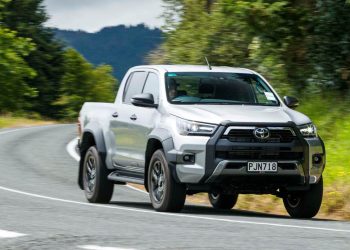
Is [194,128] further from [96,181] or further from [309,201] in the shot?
[96,181]

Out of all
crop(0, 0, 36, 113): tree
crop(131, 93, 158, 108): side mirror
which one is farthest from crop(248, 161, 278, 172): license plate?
crop(0, 0, 36, 113): tree

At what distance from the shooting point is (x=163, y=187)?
11656 millimetres

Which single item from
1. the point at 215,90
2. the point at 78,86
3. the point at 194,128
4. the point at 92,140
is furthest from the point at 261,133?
the point at 78,86

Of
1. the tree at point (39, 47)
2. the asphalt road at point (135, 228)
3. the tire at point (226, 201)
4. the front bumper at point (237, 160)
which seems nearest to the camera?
the asphalt road at point (135, 228)

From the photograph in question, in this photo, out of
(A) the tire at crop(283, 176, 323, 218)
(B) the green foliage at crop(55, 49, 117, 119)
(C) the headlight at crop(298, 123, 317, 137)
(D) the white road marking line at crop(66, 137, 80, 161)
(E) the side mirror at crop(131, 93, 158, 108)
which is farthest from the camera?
(B) the green foliage at crop(55, 49, 117, 119)

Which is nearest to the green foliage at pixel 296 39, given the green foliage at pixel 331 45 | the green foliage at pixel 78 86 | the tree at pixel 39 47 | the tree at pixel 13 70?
the green foliage at pixel 331 45

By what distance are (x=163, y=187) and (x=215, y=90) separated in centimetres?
161

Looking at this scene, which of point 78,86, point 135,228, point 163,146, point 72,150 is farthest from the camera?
point 78,86

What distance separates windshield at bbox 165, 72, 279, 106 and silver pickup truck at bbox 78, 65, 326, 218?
0.5 inches

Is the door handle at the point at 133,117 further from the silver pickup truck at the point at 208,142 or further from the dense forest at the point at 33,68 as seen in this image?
the dense forest at the point at 33,68

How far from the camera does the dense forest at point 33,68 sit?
245 ft

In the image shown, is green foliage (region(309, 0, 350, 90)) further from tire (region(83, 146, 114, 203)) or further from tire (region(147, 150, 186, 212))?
tire (region(147, 150, 186, 212))

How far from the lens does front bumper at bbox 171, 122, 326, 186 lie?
11.2 m

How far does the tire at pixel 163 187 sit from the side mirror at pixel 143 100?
69 cm
